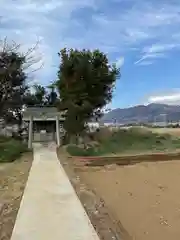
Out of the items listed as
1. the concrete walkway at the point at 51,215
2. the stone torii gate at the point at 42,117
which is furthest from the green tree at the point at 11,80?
the concrete walkway at the point at 51,215

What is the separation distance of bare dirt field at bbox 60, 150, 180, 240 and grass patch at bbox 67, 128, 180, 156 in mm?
8984

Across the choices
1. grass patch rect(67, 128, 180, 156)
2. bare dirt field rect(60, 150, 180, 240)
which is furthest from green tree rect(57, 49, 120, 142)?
bare dirt field rect(60, 150, 180, 240)

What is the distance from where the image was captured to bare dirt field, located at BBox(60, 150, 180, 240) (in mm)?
7062

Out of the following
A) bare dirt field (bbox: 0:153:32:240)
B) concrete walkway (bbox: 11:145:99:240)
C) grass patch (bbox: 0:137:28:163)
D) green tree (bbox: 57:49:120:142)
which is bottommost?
bare dirt field (bbox: 0:153:32:240)

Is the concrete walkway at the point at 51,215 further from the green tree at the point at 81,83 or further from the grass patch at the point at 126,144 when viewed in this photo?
the green tree at the point at 81,83

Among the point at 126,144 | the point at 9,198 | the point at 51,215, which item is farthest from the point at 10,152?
the point at 51,215

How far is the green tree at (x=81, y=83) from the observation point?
93.2 ft

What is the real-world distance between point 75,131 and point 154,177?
46.8 feet

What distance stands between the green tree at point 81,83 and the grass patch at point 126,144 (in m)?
2.46

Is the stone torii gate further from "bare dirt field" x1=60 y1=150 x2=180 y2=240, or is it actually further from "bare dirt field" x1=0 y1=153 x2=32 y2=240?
"bare dirt field" x1=60 y1=150 x2=180 y2=240

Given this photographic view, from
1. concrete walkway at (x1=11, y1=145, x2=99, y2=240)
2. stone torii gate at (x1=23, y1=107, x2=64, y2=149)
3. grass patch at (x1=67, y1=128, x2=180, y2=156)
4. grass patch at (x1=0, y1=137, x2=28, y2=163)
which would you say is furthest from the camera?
stone torii gate at (x1=23, y1=107, x2=64, y2=149)

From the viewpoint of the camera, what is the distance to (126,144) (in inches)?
1224

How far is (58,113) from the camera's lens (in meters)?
28.7

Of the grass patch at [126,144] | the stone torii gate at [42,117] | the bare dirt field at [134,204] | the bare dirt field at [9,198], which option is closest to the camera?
the bare dirt field at [9,198]
